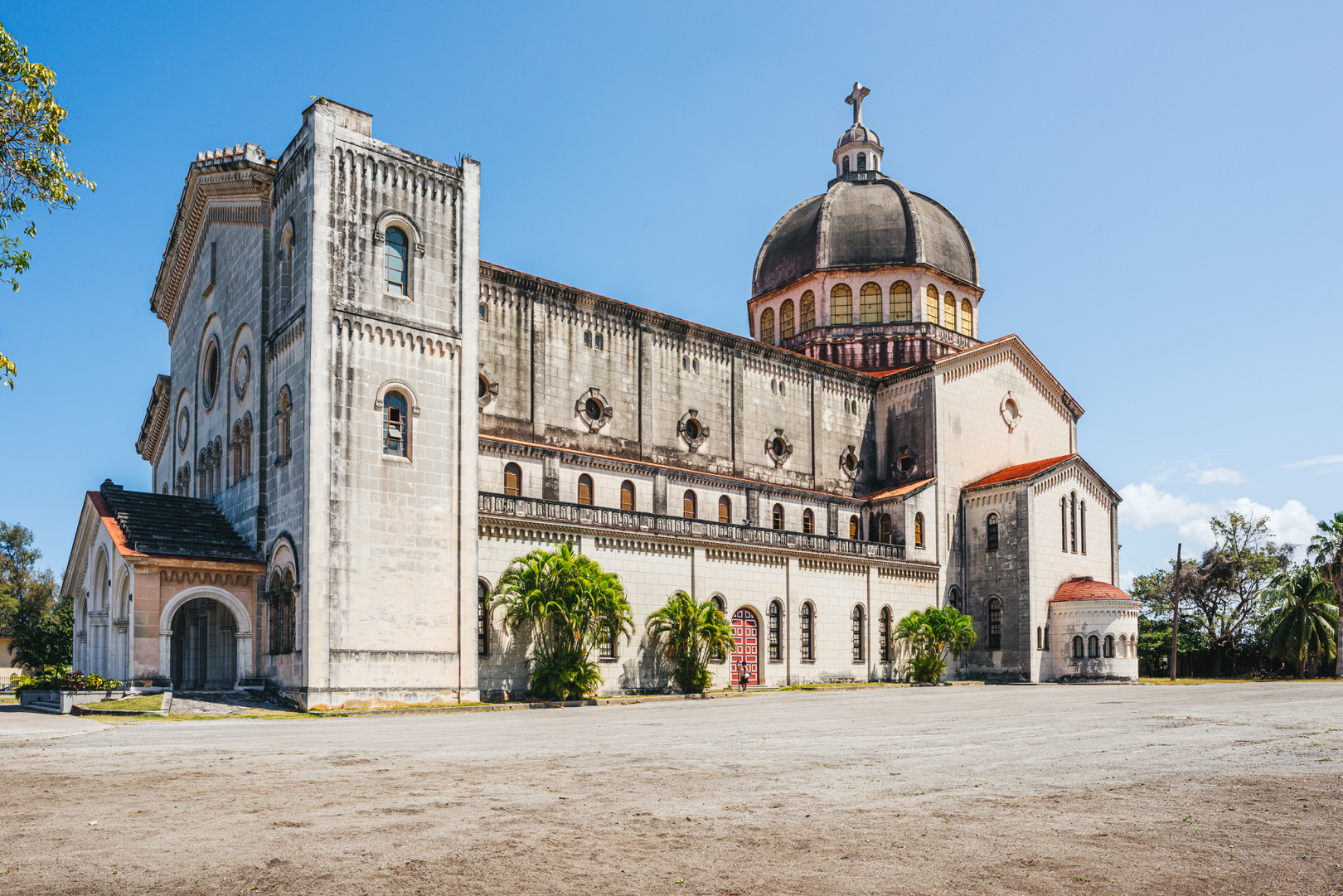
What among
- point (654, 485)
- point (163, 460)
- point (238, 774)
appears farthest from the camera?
A: point (163, 460)

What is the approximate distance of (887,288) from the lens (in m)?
59.0

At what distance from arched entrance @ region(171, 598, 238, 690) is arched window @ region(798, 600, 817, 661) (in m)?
22.0

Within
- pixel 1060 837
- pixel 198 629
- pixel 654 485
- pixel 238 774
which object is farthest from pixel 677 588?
pixel 1060 837

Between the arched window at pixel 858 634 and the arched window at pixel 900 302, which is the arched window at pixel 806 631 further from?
the arched window at pixel 900 302

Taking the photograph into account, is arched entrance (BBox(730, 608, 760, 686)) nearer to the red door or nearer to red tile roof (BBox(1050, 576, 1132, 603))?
the red door

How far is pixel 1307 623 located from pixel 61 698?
59.6 metres

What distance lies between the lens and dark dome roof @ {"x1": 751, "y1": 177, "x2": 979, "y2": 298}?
194ft

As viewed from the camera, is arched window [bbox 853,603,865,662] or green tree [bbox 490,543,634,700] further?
arched window [bbox 853,603,865,662]

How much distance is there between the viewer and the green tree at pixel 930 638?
48875 mm

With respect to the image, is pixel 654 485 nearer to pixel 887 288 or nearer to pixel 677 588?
pixel 677 588

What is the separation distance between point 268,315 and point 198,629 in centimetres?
1132

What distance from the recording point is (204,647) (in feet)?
125

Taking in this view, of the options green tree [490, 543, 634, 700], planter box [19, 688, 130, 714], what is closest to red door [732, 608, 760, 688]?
green tree [490, 543, 634, 700]

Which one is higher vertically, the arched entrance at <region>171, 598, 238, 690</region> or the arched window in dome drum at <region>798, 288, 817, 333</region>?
the arched window in dome drum at <region>798, 288, 817, 333</region>
